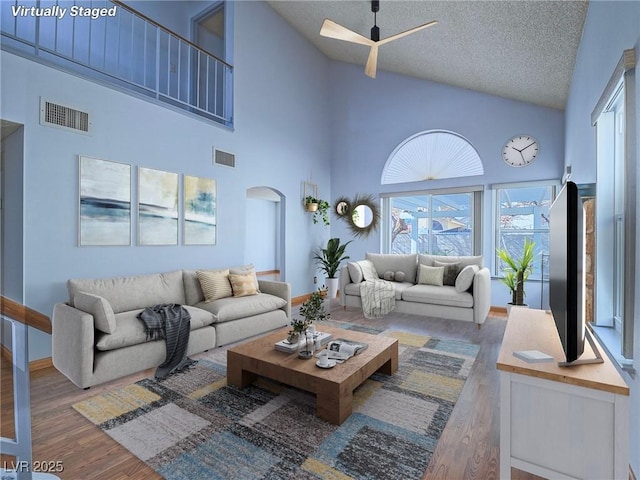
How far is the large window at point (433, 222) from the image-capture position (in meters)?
5.67

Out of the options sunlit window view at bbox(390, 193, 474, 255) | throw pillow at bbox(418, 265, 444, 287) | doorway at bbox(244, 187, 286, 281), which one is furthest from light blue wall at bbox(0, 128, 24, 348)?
doorway at bbox(244, 187, 286, 281)

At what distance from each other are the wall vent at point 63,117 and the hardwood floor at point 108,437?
2.14 meters

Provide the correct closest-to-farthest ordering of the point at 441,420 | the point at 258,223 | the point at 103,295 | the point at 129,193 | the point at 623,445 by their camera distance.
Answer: the point at 623,445 → the point at 441,420 → the point at 103,295 → the point at 129,193 → the point at 258,223

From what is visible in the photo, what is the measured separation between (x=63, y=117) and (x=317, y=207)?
412 cm

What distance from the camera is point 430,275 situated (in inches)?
193

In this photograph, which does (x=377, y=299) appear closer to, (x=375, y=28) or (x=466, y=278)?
(x=466, y=278)

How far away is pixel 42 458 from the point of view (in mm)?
1730

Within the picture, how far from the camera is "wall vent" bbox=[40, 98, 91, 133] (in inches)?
117

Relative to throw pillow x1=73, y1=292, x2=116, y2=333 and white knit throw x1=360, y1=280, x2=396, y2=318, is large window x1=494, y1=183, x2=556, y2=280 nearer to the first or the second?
white knit throw x1=360, y1=280, x2=396, y2=318

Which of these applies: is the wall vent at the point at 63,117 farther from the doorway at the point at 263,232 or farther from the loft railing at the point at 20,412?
the doorway at the point at 263,232

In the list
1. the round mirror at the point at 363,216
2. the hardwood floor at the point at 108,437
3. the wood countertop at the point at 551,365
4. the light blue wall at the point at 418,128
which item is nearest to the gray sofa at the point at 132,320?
the hardwood floor at the point at 108,437

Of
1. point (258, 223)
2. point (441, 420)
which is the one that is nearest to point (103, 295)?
point (441, 420)

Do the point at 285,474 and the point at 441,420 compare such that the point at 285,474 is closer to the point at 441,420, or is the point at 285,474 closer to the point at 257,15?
the point at 441,420

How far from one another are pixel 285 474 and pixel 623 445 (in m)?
1.43
